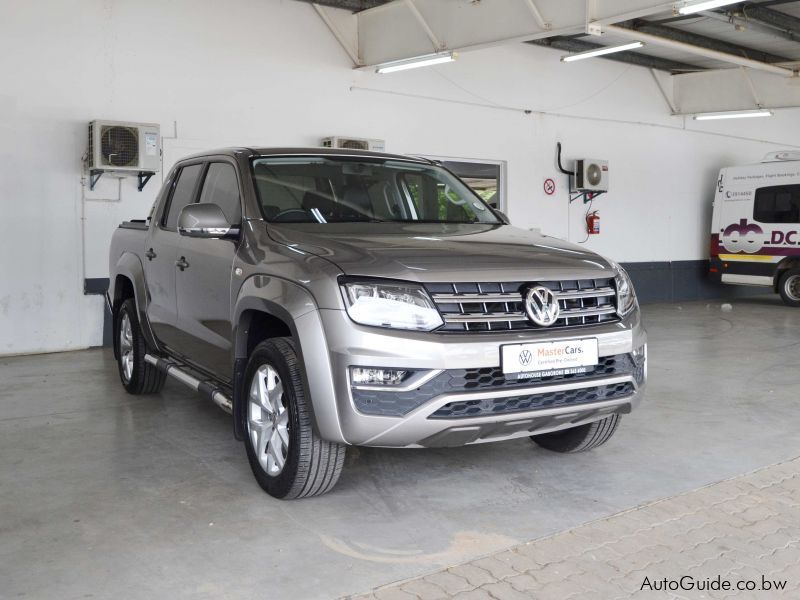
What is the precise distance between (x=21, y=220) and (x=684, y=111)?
10.5 meters

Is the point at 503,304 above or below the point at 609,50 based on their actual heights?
below

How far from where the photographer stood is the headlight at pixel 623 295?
366cm

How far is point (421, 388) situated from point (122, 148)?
571 centimetres

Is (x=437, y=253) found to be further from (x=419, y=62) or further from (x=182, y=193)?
(x=419, y=62)

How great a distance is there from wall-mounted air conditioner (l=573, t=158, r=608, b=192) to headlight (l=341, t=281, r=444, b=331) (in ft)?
30.2

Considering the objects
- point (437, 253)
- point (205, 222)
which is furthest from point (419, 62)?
point (437, 253)

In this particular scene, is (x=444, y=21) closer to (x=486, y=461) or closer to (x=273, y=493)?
(x=486, y=461)

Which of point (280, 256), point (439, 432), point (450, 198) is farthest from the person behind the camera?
point (450, 198)

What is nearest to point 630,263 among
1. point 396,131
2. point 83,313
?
point 396,131

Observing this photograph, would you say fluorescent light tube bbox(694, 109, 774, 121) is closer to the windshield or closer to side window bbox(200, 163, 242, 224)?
the windshield

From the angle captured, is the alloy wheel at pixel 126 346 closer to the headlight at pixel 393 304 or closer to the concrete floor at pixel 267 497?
the concrete floor at pixel 267 497

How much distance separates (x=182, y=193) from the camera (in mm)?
4914

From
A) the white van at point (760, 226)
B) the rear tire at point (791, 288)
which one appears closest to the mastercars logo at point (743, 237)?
the white van at point (760, 226)

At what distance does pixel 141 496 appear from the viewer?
143 inches
